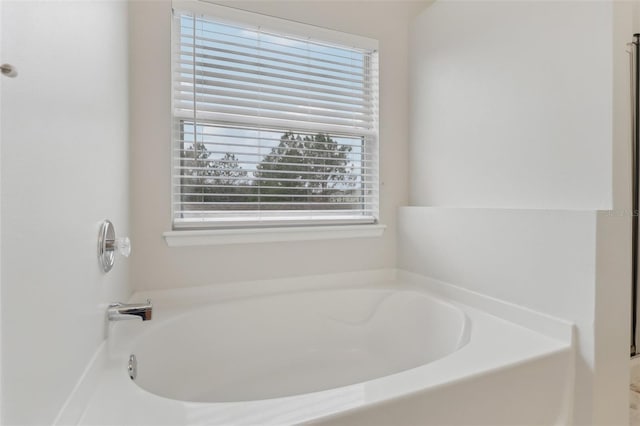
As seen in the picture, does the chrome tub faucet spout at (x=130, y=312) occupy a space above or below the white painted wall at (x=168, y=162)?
below

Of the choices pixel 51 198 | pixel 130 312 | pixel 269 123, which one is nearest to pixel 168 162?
pixel 269 123

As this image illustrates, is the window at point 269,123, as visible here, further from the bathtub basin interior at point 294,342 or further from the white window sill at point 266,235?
the bathtub basin interior at point 294,342

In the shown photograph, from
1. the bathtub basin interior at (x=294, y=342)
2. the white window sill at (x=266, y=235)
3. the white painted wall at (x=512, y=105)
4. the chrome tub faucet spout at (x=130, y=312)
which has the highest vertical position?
the white painted wall at (x=512, y=105)

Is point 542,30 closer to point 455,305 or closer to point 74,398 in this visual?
point 455,305

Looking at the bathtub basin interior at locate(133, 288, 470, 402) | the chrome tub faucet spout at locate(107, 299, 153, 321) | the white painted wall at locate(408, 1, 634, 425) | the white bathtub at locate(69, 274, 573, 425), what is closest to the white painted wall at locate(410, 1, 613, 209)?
the white painted wall at locate(408, 1, 634, 425)

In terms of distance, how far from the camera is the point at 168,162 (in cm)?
167

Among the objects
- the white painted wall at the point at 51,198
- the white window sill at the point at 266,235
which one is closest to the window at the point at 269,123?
the white window sill at the point at 266,235

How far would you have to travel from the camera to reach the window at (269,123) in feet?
5.63

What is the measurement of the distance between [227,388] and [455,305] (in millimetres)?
1133

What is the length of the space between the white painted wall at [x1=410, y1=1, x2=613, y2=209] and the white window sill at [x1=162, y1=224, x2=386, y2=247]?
0.44 meters

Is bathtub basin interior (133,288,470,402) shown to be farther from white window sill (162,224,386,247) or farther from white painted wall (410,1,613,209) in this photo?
white painted wall (410,1,613,209)

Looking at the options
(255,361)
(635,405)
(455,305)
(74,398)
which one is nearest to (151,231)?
(255,361)

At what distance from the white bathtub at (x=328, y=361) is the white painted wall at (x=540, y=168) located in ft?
0.49

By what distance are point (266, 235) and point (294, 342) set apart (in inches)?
22.6
